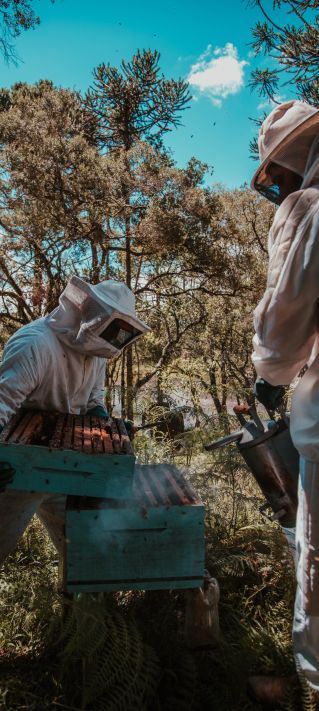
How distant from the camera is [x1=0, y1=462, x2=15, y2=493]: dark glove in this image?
5.98ft

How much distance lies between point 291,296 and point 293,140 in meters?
0.63

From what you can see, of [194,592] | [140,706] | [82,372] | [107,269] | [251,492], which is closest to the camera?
[140,706]

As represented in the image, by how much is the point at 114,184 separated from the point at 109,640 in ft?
27.3

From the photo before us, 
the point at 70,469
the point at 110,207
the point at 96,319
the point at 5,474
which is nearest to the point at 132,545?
the point at 70,469

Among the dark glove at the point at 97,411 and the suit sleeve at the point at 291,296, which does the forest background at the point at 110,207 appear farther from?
the suit sleeve at the point at 291,296

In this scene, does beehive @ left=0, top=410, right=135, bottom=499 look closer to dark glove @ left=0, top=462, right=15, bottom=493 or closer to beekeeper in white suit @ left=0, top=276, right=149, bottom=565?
dark glove @ left=0, top=462, right=15, bottom=493

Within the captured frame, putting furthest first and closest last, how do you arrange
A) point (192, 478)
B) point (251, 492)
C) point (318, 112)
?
point (251, 492), point (192, 478), point (318, 112)

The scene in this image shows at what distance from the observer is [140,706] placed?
6.13 ft

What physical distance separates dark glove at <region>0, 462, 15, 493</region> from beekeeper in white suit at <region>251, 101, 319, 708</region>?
107cm

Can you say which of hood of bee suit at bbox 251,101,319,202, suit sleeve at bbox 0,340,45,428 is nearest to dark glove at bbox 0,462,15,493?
suit sleeve at bbox 0,340,45,428

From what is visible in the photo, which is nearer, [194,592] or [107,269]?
[194,592]

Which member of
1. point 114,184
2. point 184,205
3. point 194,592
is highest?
point 114,184

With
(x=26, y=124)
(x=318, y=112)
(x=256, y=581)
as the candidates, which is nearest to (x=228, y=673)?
(x=256, y=581)

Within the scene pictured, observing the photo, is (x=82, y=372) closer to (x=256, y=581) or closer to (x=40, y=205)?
(x=256, y=581)
